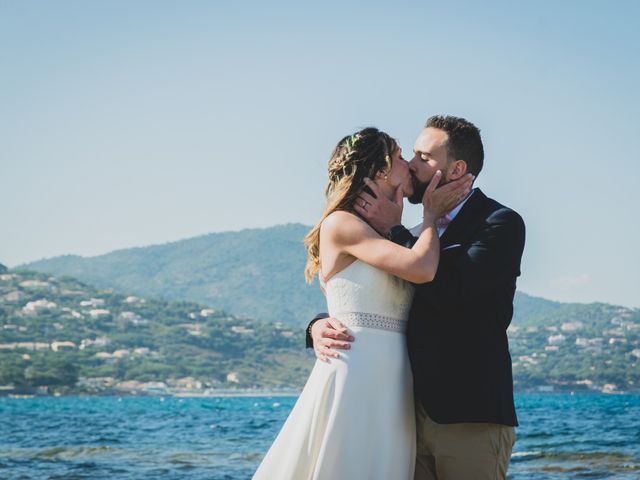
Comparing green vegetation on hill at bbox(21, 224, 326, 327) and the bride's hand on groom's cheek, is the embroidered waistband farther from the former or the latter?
green vegetation on hill at bbox(21, 224, 326, 327)

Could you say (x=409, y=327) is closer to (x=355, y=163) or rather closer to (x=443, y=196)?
(x=443, y=196)

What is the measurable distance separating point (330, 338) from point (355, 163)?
Answer: 768 mm

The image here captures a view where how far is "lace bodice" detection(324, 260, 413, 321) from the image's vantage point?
418cm

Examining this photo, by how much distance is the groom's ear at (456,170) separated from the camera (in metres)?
4.36

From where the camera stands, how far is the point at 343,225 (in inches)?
166

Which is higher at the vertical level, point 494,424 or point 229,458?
point 494,424

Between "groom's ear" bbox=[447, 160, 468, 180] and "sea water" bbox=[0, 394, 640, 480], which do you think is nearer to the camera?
"groom's ear" bbox=[447, 160, 468, 180]

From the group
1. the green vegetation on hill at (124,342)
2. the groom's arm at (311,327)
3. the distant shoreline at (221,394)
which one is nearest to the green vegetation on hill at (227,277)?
the green vegetation on hill at (124,342)

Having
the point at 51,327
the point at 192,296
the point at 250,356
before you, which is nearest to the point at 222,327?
the point at 250,356

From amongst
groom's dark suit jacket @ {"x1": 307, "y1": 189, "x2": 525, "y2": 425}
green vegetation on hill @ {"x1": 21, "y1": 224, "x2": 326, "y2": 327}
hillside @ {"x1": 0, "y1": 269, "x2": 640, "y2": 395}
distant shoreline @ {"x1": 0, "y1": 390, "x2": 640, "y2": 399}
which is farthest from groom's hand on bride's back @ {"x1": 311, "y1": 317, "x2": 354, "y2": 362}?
green vegetation on hill @ {"x1": 21, "y1": 224, "x2": 326, "y2": 327}

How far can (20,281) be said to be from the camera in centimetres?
11462

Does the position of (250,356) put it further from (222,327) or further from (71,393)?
(71,393)

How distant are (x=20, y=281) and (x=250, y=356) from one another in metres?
29.8

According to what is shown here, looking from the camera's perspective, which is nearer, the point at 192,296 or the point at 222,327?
the point at 222,327
